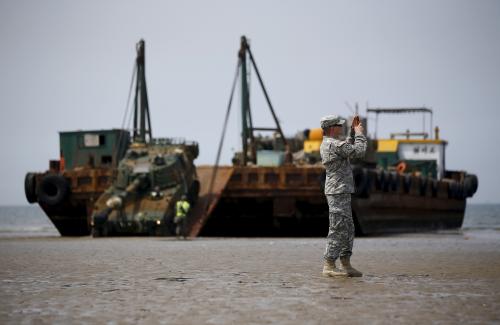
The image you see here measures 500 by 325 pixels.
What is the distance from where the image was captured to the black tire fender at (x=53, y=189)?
34.0 m

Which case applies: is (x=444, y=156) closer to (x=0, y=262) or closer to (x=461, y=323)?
(x=0, y=262)

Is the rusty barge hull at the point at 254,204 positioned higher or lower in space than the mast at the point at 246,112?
lower

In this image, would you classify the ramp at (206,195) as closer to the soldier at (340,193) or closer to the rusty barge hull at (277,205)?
the rusty barge hull at (277,205)

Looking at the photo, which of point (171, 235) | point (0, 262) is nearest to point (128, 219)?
point (171, 235)

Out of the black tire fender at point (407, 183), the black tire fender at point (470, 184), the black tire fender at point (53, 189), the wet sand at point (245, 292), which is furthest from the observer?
the black tire fender at point (470, 184)

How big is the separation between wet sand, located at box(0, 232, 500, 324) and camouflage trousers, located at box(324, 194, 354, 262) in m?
0.36

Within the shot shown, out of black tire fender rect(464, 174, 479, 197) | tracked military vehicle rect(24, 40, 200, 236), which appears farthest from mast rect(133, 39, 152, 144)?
black tire fender rect(464, 174, 479, 197)

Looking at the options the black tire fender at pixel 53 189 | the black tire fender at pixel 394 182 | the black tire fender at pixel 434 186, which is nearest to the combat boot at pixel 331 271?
the black tire fender at pixel 53 189

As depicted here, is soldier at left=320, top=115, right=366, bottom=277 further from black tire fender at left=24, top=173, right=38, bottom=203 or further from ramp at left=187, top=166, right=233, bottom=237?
black tire fender at left=24, top=173, right=38, bottom=203

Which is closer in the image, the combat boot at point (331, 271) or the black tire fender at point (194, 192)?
the combat boot at point (331, 271)

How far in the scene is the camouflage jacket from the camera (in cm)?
1034

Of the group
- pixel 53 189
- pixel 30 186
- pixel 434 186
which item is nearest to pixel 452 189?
pixel 434 186

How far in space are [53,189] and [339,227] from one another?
84.2ft

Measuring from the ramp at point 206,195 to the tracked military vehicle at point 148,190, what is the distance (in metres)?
0.44
